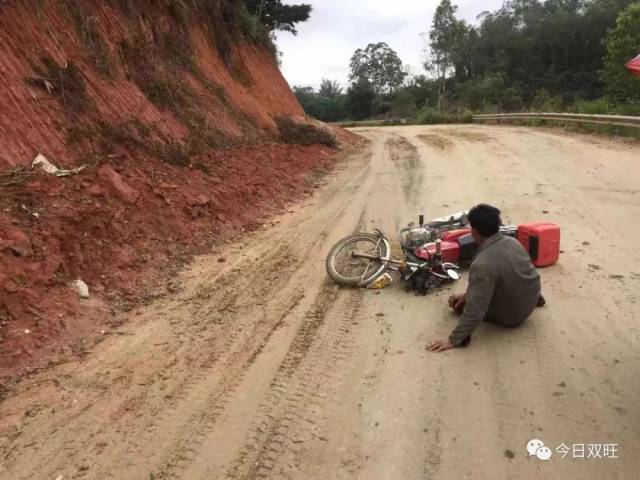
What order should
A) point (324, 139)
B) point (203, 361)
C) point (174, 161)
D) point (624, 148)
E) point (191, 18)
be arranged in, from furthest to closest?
point (324, 139)
point (191, 18)
point (624, 148)
point (174, 161)
point (203, 361)

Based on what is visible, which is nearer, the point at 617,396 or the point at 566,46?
the point at 617,396

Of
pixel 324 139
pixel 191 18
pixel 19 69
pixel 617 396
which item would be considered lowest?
pixel 617 396

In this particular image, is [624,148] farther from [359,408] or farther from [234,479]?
[234,479]

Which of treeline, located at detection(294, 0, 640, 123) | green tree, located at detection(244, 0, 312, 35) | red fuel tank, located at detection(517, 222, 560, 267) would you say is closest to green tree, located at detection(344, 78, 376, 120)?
treeline, located at detection(294, 0, 640, 123)

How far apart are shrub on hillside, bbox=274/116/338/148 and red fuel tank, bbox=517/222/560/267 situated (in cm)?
1010

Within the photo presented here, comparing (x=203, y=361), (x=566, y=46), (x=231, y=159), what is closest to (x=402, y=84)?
(x=566, y=46)

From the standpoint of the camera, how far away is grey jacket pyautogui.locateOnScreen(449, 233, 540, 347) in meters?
4.39

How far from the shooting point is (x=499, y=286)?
4477 millimetres

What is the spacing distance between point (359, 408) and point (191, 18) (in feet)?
44.0

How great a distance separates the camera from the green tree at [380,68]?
75.0 m

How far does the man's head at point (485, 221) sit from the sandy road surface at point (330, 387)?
35.7 inches

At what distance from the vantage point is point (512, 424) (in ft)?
11.3
